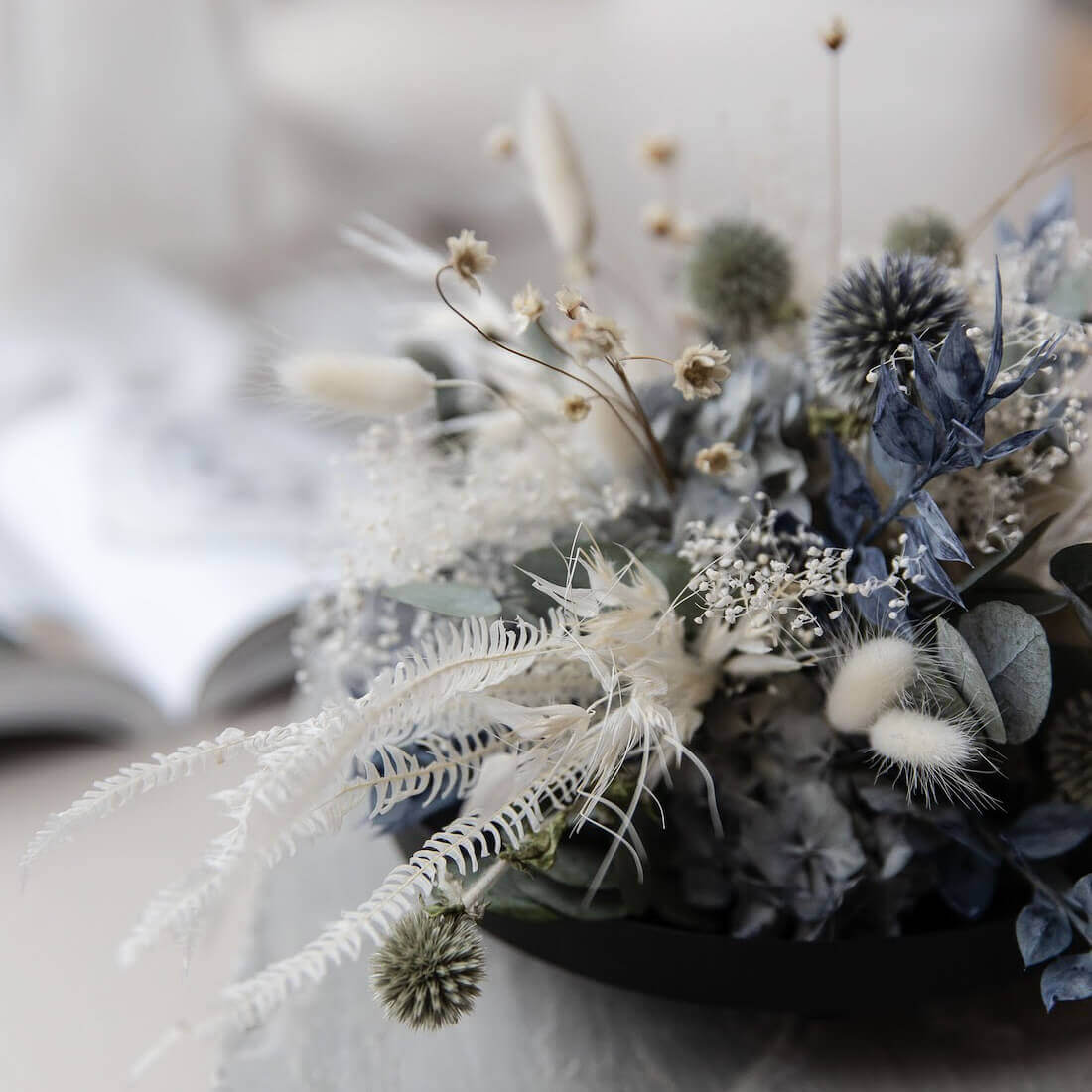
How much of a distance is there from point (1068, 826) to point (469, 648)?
18 cm

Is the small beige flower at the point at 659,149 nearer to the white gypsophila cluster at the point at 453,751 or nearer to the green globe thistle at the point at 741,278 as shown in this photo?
the green globe thistle at the point at 741,278

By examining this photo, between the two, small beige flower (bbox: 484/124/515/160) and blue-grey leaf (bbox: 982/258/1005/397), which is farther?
small beige flower (bbox: 484/124/515/160)

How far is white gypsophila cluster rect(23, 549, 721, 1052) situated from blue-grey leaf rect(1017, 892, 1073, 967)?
0.10 meters

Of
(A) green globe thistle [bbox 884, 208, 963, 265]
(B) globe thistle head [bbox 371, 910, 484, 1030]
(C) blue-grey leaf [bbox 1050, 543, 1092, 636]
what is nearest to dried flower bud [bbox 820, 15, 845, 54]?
(A) green globe thistle [bbox 884, 208, 963, 265]

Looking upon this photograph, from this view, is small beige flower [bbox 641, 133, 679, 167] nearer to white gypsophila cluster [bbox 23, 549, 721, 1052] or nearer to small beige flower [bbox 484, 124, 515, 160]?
small beige flower [bbox 484, 124, 515, 160]

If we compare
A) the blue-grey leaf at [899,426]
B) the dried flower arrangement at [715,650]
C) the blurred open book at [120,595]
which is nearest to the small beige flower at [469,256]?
the dried flower arrangement at [715,650]

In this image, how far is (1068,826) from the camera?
0.29 metres

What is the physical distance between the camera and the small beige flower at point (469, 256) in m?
0.27

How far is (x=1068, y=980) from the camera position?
0.27 meters

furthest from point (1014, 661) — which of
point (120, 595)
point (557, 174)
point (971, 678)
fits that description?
point (120, 595)

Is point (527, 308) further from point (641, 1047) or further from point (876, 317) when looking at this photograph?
Result: point (641, 1047)

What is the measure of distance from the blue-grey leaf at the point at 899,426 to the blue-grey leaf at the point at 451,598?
0.36 ft

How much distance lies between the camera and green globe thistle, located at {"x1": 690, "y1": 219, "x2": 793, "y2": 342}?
1.34ft

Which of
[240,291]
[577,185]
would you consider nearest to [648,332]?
[577,185]
